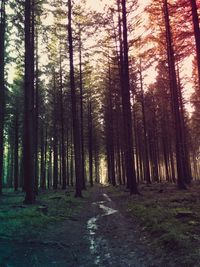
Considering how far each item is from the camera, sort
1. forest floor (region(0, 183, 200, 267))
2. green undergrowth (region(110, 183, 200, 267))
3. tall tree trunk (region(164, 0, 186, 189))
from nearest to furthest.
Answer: green undergrowth (region(110, 183, 200, 267))
forest floor (region(0, 183, 200, 267))
tall tree trunk (region(164, 0, 186, 189))

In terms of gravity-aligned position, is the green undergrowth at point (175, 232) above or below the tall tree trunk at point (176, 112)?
below

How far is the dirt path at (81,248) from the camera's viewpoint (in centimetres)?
642

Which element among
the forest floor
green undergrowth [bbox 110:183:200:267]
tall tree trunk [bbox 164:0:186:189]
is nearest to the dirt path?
the forest floor

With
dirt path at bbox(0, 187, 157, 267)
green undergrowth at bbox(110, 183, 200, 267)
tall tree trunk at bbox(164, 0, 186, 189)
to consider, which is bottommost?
dirt path at bbox(0, 187, 157, 267)

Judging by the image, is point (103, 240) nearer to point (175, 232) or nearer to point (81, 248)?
point (81, 248)

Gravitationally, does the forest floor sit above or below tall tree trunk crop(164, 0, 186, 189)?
below

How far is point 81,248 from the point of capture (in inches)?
303

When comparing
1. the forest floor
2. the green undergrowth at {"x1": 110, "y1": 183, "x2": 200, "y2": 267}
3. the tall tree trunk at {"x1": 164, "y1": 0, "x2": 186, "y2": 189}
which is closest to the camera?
the green undergrowth at {"x1": 110, "y1": 183, "x2": 200, "y2": 267}

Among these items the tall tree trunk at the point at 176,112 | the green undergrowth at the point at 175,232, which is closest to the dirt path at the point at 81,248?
the green undergrowth at the point at 175,232

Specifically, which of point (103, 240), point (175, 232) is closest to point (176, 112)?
point (103, 240)

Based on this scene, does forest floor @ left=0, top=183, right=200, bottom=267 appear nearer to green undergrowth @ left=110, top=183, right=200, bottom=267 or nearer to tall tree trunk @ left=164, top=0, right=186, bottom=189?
green undergrowth @ left=110, top=183, right=200, bottom=267

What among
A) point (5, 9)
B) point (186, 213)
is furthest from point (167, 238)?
point (5, 9)

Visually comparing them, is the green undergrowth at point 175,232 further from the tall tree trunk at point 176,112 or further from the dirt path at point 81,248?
the tall tree trunk at point 176,112

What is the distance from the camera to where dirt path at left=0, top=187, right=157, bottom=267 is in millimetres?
6418
